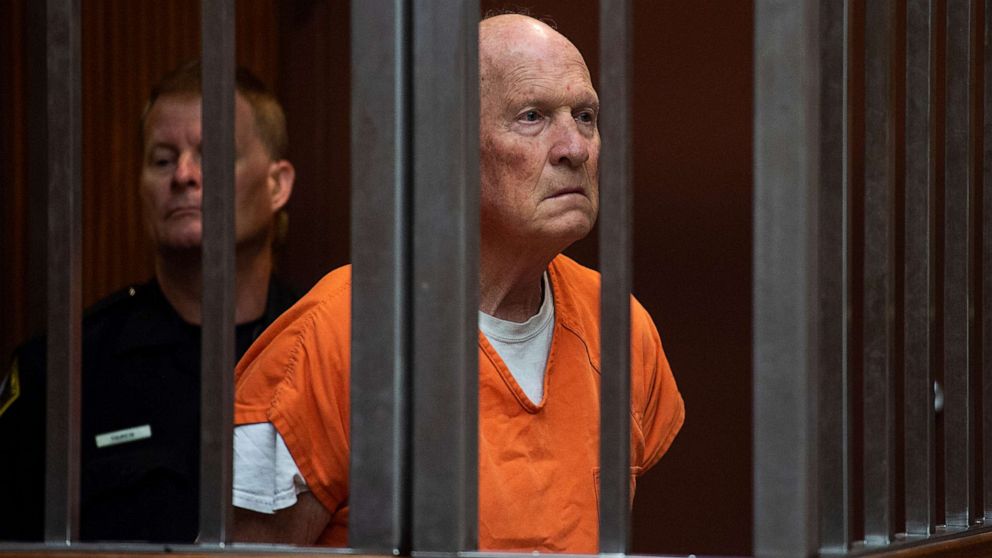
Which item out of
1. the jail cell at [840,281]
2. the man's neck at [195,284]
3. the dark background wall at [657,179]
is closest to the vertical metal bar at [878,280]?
the jail cell at [840,281]

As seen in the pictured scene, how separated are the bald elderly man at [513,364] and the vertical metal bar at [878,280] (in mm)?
440

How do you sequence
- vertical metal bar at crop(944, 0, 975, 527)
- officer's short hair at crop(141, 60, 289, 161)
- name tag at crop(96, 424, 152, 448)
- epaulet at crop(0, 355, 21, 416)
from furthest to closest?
1. officer's short hair at crop(141, 60, 289, 161)
2. name tag at crop(96, 424, 152, 448)
3. epaulet at crop(0, 355, 21, 416)
4. vertical metal bar at crop(944, 0, 975, 527)

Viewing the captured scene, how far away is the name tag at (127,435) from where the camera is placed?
2.32 metres

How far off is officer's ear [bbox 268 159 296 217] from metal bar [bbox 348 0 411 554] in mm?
1800

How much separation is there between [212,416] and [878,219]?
453 mm

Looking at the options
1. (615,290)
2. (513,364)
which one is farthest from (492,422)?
(615,290)

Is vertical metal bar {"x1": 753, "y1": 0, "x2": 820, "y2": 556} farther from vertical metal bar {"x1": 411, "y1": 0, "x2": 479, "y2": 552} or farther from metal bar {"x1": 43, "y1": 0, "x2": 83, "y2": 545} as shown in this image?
metal bar {"x1": 43, "y1": 0, "x2": 83, "y2": 545}

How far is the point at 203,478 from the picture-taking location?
3.16 feet

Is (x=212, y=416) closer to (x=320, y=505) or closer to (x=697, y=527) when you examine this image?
(x=320, y=505)

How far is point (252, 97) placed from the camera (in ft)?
8.97

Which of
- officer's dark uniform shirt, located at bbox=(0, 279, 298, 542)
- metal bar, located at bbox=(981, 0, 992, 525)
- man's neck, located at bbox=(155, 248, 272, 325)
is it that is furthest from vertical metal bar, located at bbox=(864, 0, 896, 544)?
man's neck, located at bbox=(155, 248, 272, 325)

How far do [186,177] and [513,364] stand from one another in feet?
4.04

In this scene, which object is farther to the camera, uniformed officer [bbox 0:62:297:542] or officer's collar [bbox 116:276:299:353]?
officer's collar [bbox 116:276:299:353]

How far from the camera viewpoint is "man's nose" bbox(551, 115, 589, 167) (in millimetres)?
1500
